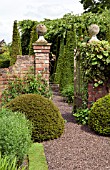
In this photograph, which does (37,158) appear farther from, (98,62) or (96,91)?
(98,62)

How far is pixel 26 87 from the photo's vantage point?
7.37 m

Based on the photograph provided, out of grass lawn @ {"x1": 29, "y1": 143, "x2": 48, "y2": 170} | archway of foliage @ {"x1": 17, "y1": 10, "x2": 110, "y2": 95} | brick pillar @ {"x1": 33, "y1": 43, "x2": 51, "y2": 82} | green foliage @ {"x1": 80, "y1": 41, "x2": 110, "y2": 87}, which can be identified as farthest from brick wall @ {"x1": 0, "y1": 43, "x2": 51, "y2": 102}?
archway of foliage @ {"x1": 17, "y1": 10, "x2": 110, "y2": 95}

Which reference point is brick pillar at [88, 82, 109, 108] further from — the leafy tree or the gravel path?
the leafy tree

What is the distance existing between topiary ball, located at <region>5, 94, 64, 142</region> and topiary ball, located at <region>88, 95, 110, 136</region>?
0.65 m

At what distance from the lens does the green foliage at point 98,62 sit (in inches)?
275

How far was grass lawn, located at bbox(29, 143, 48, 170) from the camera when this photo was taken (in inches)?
179

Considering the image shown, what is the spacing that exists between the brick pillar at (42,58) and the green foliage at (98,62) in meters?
0.82

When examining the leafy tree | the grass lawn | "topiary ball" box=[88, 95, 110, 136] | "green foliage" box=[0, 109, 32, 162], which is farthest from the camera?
the leafy tree

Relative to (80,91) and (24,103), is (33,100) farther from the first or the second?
(80,91)

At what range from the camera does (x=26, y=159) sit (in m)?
4.99

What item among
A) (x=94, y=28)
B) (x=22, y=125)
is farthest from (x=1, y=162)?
(x=94, y=28)

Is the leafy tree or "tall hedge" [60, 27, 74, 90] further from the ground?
the leafy tree

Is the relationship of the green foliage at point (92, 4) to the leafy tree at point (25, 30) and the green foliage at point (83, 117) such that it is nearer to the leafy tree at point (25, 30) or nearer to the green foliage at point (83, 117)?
the leafy tree at point (25, 30)

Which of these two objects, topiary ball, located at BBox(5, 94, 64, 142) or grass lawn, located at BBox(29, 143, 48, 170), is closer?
grass lawn, located at BBox(29, 143, 48, 170)
